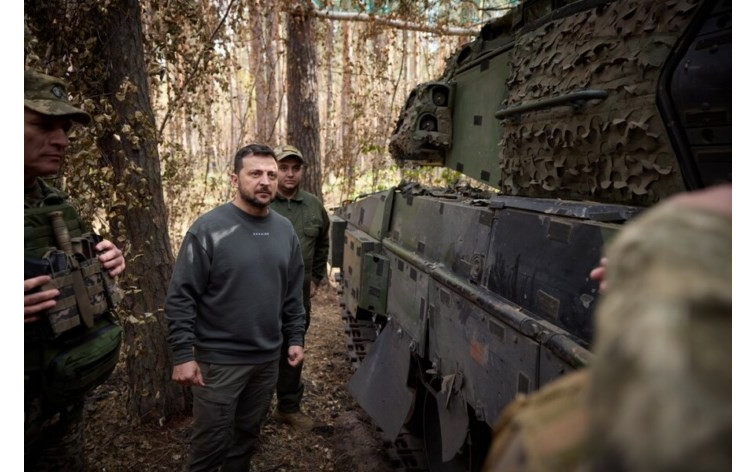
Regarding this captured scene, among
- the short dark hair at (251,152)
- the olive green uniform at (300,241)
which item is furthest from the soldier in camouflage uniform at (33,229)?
the olive green uniform at (300,241)

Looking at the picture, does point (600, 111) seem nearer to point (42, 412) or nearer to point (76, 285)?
point (76, 285)

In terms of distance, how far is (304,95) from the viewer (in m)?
8.30

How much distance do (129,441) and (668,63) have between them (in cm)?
405

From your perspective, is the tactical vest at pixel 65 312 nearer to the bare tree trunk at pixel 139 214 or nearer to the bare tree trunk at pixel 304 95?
the bare tree trunk at pixel 139 214

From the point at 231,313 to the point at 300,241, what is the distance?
5.38 feet

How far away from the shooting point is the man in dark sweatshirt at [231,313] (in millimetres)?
2678

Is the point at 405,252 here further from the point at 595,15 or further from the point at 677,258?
the point at 677,258

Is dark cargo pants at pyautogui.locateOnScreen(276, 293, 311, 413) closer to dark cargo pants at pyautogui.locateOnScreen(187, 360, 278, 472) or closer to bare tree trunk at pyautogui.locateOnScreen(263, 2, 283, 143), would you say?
dark cargo pants at pyautogui.locateOnScreen(187, 360, 278, 472)

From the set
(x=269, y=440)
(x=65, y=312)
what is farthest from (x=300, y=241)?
(x=65, y=312)

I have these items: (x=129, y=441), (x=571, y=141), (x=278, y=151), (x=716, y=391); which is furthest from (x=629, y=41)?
(x=129, y=441)

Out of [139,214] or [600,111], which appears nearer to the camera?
[600,111]

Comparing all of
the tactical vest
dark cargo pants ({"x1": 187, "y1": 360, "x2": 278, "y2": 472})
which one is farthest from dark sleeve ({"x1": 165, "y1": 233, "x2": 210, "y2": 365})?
the tactical vest

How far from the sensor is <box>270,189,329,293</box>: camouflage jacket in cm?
435

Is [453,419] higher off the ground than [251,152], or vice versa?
[251,152]
